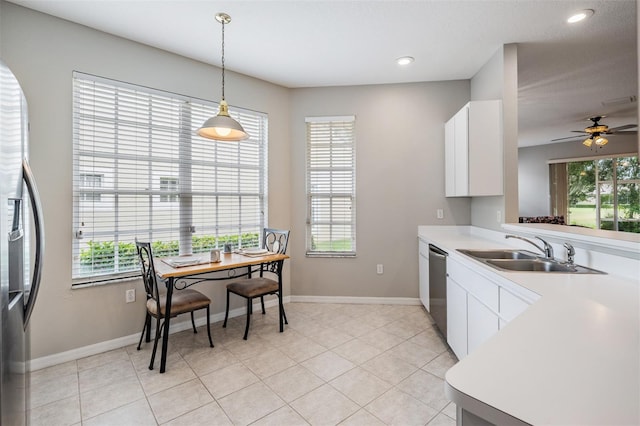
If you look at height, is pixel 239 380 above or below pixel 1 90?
below

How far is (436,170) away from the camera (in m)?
3.79

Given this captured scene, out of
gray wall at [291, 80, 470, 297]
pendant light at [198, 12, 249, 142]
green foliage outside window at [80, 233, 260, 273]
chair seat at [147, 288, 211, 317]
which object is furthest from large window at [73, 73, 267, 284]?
gray wall at [291, 80, 470, 297]

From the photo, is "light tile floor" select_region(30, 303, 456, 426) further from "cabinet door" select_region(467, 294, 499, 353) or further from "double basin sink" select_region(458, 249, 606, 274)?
"double basin sink" select_region(458, 249, 606, 274)

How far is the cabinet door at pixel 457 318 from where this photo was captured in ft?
7.54

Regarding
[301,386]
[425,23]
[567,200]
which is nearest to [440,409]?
[301,386]

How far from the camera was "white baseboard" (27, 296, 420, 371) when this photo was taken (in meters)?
2.41

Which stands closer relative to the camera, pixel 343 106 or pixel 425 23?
pixel 425 23

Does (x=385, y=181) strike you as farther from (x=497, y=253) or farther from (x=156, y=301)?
(x=156, y=301)

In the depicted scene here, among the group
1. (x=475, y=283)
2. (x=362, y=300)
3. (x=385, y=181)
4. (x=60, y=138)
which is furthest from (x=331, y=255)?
(x=60, y=138)

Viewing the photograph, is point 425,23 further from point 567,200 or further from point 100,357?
point 567,200

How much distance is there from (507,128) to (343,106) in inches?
75.5

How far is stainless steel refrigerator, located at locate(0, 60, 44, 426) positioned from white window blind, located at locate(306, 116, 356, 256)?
2.98 m

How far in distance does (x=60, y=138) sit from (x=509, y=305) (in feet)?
11.5

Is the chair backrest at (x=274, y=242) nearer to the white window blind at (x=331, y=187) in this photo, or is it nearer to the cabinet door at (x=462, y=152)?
the white window blind at (x=331, y=187)
